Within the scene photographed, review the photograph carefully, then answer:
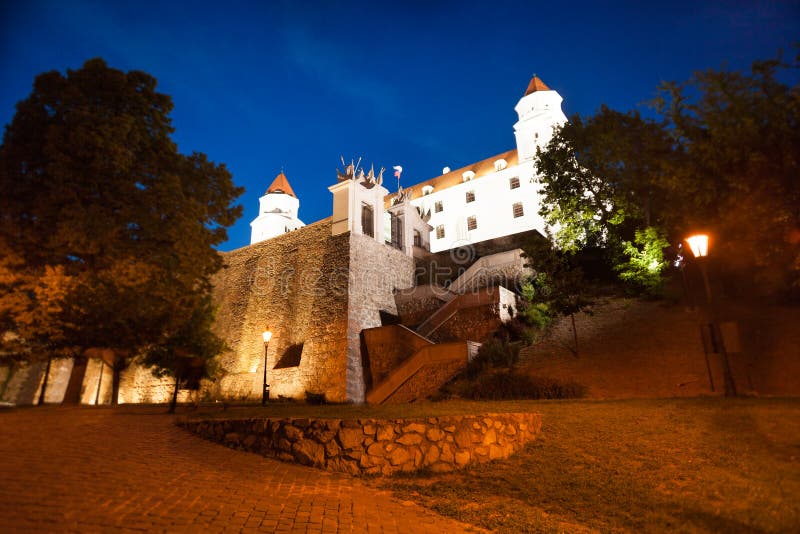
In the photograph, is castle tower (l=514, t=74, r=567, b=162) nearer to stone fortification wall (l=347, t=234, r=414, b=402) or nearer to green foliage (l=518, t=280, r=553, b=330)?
stone fortification wall (l=347, t=234, r=414, b=402)

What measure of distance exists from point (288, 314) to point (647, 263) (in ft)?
63.6

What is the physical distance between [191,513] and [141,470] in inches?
84.9

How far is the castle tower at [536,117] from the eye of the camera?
4516 centimetres

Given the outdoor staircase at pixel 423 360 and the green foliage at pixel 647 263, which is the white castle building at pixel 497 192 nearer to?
the green foliage at pixel 647 263

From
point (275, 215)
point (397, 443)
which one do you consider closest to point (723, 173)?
point (397, 443)

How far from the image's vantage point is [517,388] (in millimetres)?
12477

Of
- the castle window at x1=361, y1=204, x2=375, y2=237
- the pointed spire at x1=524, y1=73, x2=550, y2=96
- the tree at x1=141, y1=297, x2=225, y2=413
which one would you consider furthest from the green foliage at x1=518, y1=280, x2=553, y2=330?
the pointed spire at x1=524, y1=73, x2=550, y2=96

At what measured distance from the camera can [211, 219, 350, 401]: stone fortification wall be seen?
2302 centimetres

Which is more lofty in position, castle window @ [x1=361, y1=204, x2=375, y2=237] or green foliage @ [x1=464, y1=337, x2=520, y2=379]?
castle window @ [x1=361, y1=204, x2=375, y2=237]

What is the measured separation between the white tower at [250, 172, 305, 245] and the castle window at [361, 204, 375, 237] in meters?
29.2

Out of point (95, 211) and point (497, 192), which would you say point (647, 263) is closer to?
point (95, 211)

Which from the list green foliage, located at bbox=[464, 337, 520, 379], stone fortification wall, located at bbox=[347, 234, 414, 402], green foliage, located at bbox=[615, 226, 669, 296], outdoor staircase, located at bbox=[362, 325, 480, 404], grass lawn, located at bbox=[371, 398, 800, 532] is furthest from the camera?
stone fortification wall, located at bbox=[347, 234, 414, 402]

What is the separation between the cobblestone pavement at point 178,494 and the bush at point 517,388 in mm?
7188

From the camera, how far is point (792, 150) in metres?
12.6
